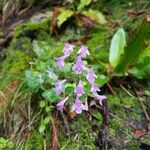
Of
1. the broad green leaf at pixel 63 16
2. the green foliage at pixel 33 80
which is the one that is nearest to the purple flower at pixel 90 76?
the green foliage at pixel 33 80

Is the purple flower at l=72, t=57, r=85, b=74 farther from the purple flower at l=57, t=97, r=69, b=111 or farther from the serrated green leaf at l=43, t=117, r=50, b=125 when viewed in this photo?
the serrated green leaf at l=43, t=117, r=50, b=125

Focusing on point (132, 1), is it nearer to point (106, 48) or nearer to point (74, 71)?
point (106, 48)

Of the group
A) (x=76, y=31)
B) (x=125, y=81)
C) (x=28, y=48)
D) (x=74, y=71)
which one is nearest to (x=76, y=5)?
(x=76, y=31)

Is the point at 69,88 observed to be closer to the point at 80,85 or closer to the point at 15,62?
the point at 80,85

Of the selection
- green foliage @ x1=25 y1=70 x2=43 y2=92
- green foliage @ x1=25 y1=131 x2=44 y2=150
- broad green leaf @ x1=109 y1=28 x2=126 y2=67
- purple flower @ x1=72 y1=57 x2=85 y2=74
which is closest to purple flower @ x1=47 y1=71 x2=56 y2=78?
green foliage @ x1=25 y1=70 x2=43 y2=92

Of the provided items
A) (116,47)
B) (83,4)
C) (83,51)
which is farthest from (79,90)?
(83,4)

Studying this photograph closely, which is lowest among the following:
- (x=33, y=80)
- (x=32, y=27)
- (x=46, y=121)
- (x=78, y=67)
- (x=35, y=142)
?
(x=35, y=142)
